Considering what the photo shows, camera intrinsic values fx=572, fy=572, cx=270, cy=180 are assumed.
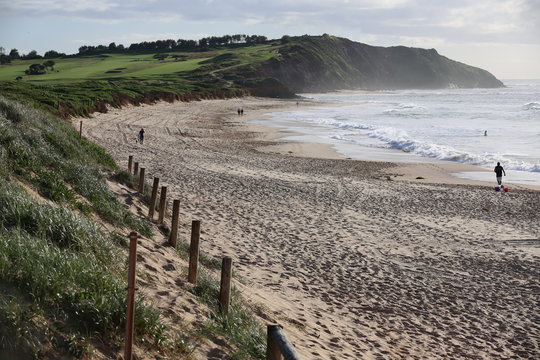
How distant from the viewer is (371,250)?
1443 centimetres

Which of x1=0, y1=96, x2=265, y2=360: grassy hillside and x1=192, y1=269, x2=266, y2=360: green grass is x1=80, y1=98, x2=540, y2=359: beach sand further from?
x1=0, y1=96, x2=265, y2=360: grassy hillside

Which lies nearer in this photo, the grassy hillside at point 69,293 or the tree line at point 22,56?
the grassy hillside at point 69,293

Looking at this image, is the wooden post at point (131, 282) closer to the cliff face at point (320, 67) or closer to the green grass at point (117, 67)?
the green grass at point (117, 67)

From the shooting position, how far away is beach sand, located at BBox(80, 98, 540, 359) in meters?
9.35

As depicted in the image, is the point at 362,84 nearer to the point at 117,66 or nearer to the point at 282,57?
the point at 282,57

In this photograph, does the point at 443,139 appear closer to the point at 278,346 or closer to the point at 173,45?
the point at 278,346

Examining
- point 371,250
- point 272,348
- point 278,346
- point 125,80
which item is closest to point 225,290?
point 272,348

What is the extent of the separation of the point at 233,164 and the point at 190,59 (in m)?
118

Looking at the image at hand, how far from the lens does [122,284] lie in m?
6.10

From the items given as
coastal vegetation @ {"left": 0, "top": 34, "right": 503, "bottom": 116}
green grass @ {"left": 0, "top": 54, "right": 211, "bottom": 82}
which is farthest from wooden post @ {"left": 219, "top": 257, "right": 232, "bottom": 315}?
green grass @ {"left": 0, "top": 54, "right": 211, "bottom": 82}

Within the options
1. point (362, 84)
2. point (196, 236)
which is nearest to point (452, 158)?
point (196, 236)

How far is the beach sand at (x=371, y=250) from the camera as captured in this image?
9.35m

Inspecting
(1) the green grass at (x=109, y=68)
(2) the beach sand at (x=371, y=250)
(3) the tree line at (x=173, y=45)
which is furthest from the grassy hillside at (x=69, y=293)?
(3) the tree line at (x=173, y=45)

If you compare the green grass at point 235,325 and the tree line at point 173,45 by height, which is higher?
the tree line at point 173,45
